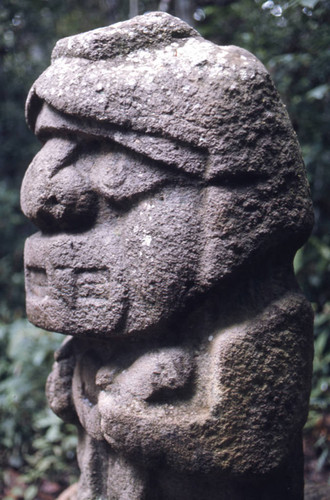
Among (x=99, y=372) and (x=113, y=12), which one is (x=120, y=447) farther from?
(x=113, y=12)

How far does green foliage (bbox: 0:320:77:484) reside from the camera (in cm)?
310

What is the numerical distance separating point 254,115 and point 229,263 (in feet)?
1.38

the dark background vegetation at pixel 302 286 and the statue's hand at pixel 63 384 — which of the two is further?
the dark background vegetation at pixel 302 286

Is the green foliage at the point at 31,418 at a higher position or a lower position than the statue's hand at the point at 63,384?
lower

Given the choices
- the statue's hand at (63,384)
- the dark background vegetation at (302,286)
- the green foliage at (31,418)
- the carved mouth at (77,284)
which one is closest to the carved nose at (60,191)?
the carved mouth at (77,284)

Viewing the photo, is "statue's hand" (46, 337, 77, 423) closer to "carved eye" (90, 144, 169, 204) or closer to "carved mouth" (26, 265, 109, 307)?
"carved mouth" (26, 265, 109, 307)

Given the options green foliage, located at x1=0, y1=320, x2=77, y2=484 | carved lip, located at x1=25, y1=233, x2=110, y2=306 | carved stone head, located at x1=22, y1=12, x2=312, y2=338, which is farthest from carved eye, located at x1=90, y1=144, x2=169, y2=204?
green foliage, located at x1=0, y1=320, x2=77, y2=484

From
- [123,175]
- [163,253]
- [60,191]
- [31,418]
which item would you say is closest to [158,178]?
[123,175]

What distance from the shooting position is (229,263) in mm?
1378

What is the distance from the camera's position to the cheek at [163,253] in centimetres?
138

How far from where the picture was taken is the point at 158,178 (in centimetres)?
141

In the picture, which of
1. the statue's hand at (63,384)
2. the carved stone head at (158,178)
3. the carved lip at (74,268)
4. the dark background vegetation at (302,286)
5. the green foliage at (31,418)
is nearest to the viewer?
the carved stone head at (158,178)

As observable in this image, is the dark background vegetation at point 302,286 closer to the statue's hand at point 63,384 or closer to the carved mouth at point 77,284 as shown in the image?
the statue's hand at point 63,384

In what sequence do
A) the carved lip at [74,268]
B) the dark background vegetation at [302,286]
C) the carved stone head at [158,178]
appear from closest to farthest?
the carved stone head at [158,178] → the carved lip at [74,268] → the dark background vegetation at [302,286]
